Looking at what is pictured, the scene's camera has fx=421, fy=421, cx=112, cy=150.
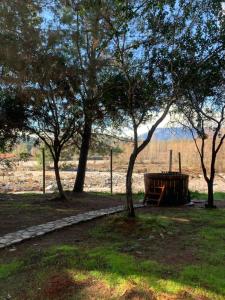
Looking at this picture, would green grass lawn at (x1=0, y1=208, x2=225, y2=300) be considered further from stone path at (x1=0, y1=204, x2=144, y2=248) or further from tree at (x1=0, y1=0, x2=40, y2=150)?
tree at (x1=0, y1=0, x2=40, y2=150)

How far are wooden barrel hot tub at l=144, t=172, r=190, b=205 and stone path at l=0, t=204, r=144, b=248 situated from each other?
1.99 metres

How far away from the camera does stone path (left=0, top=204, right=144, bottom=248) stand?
24.6 ft

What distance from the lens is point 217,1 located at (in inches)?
332

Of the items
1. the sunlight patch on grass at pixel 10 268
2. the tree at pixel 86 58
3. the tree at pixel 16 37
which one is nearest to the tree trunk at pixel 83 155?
the tree at pixel 86 58

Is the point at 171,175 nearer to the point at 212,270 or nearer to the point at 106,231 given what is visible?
the point at 106,231

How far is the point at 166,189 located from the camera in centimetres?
1252

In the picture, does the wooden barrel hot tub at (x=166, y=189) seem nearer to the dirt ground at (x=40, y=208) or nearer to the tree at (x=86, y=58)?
the dirt ground at (x=40, y=208)

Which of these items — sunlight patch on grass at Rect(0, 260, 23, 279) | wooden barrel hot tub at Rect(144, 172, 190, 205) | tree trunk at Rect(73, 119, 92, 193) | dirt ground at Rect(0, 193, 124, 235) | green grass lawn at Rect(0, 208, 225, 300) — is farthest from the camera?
tree trunk at Rect(73, 119, 92, 193)

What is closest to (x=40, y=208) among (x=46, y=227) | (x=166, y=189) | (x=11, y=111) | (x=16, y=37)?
(x=46, y=227)

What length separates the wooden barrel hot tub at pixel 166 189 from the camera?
12.5 meters

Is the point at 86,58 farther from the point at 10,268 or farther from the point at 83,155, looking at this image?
the point at 10,268

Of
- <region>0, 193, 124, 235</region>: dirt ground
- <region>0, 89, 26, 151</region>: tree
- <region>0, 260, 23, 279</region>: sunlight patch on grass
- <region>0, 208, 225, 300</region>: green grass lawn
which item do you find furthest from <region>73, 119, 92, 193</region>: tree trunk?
<region>0, 260, 23, 279</region>: sunlight patch on grass

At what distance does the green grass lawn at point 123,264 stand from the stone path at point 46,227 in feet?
0.98

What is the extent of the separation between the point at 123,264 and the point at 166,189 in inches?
280
